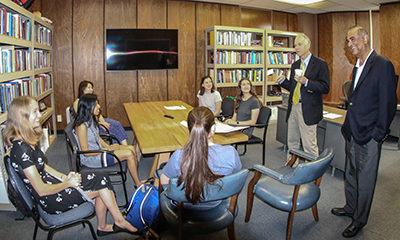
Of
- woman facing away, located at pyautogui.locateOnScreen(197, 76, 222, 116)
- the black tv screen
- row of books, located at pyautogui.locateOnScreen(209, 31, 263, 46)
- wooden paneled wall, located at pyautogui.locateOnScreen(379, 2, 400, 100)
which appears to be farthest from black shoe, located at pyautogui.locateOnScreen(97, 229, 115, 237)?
wooden paneled wall, located at pyautogui.locateOnScreen(379, 2, 400, 100)

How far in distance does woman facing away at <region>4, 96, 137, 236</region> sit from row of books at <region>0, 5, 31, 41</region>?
1.55 metres

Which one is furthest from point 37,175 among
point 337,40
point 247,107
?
point 337,40

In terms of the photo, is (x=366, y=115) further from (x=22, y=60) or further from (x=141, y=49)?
(x=141, y=49)

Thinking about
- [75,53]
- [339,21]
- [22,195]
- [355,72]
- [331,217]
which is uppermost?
[339,21]

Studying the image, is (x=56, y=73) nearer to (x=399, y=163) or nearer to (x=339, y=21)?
(x=399, y=163)

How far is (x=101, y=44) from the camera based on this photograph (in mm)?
6570

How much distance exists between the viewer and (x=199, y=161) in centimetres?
194

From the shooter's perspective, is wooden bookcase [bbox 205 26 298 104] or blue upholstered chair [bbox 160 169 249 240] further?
wooden bookcase [bbox 205 26 298 104]

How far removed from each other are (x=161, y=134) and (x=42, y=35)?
11.1 ft

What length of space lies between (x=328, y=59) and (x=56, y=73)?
6848mm

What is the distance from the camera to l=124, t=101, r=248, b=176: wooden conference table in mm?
2804

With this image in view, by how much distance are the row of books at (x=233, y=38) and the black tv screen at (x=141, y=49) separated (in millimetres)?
868

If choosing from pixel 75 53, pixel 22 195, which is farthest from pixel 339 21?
pixel 22 195

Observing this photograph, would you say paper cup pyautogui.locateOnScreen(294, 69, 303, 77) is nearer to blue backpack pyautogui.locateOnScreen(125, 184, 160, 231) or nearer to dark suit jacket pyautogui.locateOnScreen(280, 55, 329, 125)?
dark suit jacket pyautogui.locateOnScreen(280, 55, 329, 125)
